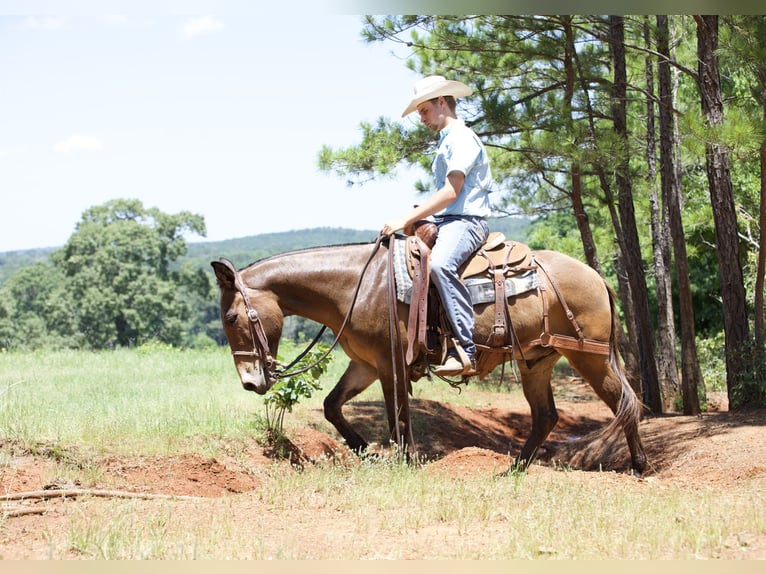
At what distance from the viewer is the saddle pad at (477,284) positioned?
6789 millimetres

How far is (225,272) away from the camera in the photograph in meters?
6.78

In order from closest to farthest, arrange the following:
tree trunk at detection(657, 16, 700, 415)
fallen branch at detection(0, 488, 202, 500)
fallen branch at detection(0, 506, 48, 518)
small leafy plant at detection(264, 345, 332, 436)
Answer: fallen branch at detection(0, 506, 48, 518) < fallen branch at detection(0, 488, 202, 500) < small leafy plant at detection(264, 345, 332, 436) < tree trunk at detection(657, 16, 700, 415)

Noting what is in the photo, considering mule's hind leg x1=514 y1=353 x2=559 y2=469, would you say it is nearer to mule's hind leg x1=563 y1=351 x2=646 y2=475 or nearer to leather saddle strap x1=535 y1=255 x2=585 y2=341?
mule's hind leg x1=563 y1=351 x2=646 y2=475

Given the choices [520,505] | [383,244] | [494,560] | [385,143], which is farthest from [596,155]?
[494,560]

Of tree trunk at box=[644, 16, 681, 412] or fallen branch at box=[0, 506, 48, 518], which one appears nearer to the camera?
fallen branch at box=[0, 506, 48, 518]

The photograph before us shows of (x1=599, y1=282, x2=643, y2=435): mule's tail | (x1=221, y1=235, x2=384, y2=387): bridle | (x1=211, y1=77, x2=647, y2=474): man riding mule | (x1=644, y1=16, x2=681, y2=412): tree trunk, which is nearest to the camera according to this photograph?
(x1=211, y1=77, x2=647, y2=474): man riding mule

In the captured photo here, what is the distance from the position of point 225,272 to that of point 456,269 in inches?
74.6

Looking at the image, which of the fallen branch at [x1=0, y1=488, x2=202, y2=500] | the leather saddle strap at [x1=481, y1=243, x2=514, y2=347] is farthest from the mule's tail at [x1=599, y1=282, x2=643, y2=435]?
the fallen branch at [x1=0, y1=488, x2=202, y2=500]

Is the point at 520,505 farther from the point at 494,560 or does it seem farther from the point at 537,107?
the point at 537,107

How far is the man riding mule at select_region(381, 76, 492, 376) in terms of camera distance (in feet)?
21.6

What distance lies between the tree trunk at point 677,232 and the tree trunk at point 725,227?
96cm

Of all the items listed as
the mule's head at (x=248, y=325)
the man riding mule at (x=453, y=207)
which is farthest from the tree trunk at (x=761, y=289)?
the mule's head at (x=248, y=325)

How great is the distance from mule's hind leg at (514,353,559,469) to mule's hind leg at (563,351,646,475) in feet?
1.00

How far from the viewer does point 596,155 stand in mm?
9445
